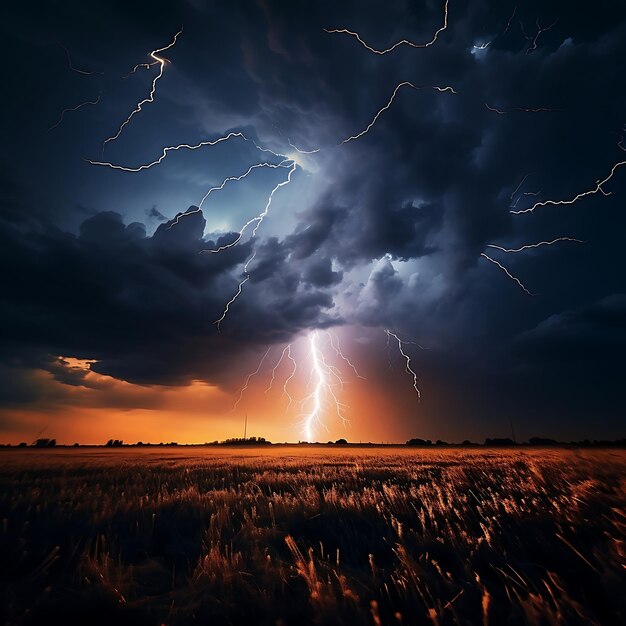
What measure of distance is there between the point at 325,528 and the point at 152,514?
1.91 meters

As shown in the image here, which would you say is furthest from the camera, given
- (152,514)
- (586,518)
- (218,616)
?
(152,514)

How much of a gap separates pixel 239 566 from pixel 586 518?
250cm

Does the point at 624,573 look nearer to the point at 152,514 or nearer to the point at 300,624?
the point at 300,624

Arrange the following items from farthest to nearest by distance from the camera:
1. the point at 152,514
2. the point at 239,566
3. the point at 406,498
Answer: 1. the point at 406,498
2. the point at 152,514
3. the point at 239,566

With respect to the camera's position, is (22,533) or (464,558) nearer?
(464,558)

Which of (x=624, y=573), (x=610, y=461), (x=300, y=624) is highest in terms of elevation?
(x=610, y=461)

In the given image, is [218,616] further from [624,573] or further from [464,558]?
[624,573]

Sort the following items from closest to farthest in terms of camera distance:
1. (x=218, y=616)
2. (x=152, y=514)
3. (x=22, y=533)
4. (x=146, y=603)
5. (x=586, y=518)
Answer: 1. (x=218, y=616)
2. (x=146, y=603)
3. (x=586, y=518)
4. (x=22, y=533)
5. (x=152, y=514)

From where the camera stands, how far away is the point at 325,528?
3094 millimetres

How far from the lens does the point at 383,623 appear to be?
1.42 m

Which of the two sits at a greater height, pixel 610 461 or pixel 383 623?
pixel 610 461

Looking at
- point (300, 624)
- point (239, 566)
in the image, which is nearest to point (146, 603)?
point (239, 566)

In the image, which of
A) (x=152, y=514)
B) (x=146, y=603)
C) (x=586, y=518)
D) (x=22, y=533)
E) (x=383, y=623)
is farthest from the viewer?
(x=152, y=514)

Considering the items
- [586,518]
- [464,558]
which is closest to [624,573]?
[464,558]
